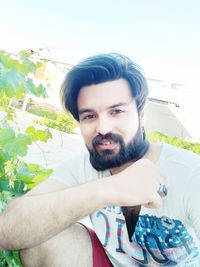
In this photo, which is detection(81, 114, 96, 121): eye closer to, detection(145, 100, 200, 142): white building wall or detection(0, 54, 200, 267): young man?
detection(0, 54, 200, 267): young man

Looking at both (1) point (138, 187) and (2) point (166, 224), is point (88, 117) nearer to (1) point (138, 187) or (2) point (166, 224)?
(1) point (138, 187)

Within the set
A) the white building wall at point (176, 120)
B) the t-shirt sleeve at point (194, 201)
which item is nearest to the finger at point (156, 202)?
the t-shirt sleeve at point (194, 201)

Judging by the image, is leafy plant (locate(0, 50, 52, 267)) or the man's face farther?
the man's face

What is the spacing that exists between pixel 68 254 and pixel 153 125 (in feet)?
64.8

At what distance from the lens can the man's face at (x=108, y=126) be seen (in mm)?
1993

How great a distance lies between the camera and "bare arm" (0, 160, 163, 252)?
1.70 meters

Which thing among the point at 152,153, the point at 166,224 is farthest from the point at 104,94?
the point at 166,224

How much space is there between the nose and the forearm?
0.97 feet

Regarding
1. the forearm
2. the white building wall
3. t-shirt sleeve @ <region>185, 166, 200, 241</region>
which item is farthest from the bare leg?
the white building wall

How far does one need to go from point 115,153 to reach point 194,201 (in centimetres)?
48

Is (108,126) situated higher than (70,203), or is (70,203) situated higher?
(108,126)

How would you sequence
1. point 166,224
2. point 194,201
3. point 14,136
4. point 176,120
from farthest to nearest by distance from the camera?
point 176,120, point 14,136, point 166,224, point 194,201

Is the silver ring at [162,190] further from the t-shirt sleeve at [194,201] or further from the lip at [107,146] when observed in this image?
the lip at [107,146]

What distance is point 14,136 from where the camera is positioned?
6.33 ft
